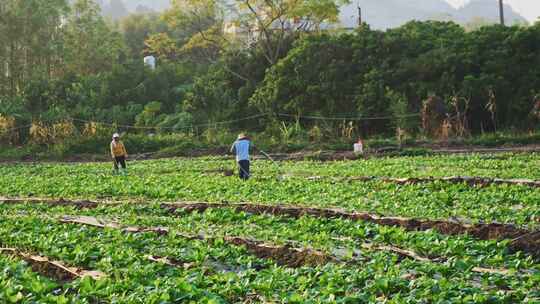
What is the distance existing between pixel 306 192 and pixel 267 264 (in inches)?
298

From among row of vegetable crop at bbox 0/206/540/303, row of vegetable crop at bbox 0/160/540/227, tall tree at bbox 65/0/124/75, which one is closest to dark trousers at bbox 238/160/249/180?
row of vegetable crop at bbox 0/160/540/227

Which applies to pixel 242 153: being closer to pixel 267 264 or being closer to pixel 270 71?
pixel 267 264

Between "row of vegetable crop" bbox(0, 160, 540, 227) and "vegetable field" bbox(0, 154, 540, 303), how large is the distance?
0.05 metres

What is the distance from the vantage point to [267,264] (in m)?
9.56

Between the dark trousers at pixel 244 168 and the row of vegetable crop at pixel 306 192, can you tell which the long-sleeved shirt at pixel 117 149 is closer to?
the row of vegetable crop at pixel 306 192

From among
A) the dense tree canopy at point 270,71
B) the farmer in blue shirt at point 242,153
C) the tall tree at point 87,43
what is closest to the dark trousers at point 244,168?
the farmer in blue shirt at point 242,153

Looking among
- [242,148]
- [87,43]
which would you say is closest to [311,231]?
[242,148]

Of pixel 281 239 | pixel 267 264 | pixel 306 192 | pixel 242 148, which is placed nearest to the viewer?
pixel 267 264

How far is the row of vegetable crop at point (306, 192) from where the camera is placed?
43.6 ft

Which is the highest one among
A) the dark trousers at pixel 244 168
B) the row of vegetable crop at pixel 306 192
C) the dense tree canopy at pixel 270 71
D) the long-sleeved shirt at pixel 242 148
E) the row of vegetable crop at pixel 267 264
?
the dense tree canopy at pixel 270 71

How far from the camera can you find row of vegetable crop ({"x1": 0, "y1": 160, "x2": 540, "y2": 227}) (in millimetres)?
13281

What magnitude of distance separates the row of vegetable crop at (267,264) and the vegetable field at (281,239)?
0.08 feet

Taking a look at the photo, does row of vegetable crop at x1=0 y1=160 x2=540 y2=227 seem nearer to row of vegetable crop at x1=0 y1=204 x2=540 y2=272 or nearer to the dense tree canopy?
row of vegetable crop at x1=0 y1=204 x2=540 y2=272

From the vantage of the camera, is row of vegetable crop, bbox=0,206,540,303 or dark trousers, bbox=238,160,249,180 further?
dark trousers, bbox=238,160,249,180
